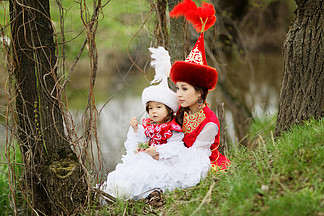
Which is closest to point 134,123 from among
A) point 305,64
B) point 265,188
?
point 265,188

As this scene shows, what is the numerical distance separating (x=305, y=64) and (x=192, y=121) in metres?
1.10

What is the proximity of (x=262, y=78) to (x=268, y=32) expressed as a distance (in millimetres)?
1630

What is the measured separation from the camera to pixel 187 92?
2812 millimetres

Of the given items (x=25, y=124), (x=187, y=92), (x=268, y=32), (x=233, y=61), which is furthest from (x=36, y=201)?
(x=268, y=32)

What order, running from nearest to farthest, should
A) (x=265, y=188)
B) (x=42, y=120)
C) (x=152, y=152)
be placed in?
1. (x=265, y=188)
2. (x=42, y=120)
3. (x=152, y=152)

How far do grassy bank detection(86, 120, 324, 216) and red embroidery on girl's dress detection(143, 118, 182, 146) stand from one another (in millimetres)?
459

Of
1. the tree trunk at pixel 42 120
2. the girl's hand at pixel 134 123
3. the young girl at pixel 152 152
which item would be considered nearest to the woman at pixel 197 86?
the young girl at pixel 152 152

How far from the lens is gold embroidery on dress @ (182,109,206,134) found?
2.86 m

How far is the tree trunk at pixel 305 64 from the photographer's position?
284cm

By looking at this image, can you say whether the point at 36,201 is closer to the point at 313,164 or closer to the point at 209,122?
the point at 209,122

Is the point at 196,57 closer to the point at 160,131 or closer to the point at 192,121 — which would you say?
the point at 192,121

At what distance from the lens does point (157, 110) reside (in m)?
2.82

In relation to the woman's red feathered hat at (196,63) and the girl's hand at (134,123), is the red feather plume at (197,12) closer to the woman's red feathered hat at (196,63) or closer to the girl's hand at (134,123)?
the woman's red feathered hat at (196,63)

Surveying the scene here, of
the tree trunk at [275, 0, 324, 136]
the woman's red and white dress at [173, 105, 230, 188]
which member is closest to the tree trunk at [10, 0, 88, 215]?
the woman's red and white dress at [173, 105, 230, 188]
